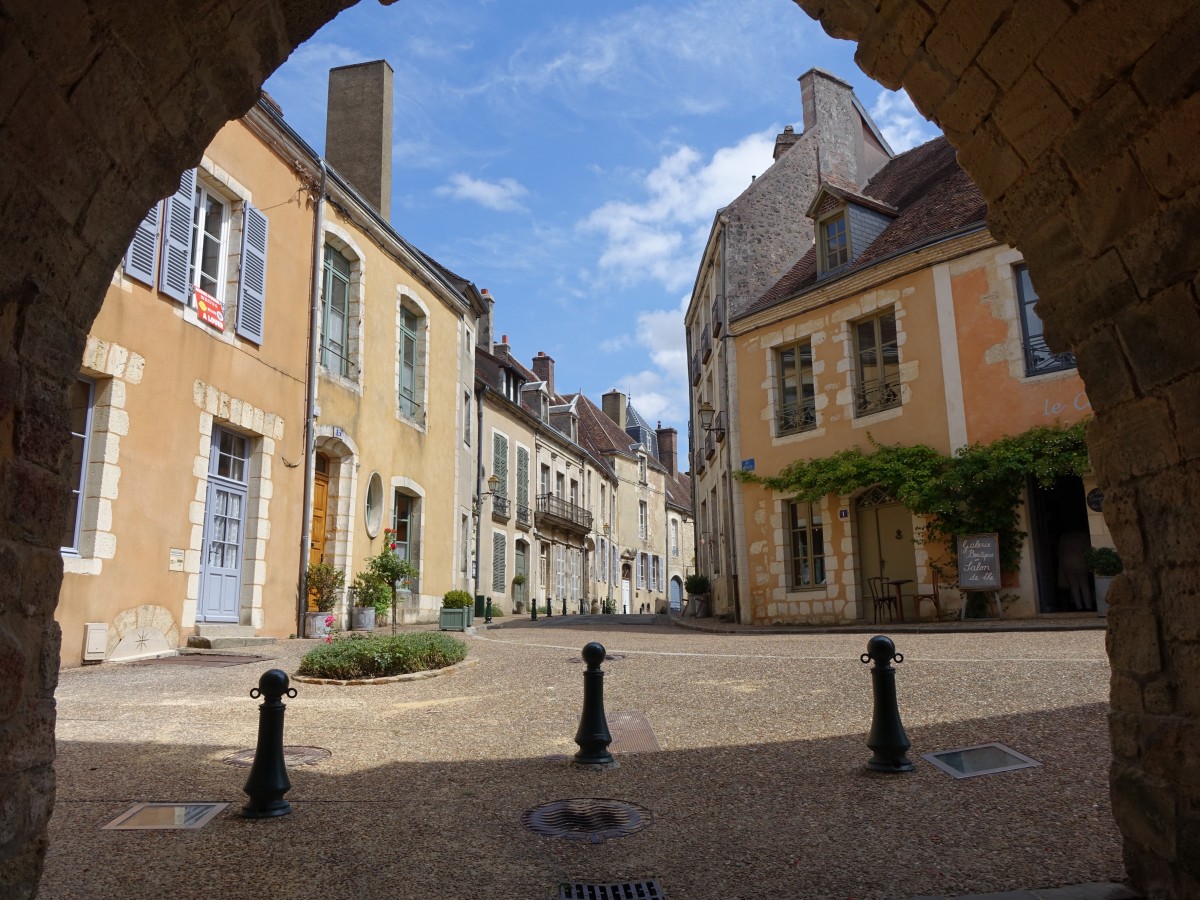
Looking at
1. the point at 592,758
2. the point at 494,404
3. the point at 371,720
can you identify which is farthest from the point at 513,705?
the point at 494,404

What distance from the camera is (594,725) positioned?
4.79m

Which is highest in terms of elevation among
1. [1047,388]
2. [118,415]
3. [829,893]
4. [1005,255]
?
[1005,255]

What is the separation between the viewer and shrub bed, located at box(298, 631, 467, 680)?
299 inches

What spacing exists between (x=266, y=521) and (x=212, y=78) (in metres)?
8.71

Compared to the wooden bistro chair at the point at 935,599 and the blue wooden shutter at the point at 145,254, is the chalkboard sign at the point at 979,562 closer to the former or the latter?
the wooden bistro chair at the point at 935,599

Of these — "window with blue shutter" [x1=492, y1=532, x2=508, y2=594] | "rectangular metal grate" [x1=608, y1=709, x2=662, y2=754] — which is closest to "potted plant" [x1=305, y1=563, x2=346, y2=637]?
"rectangular metal grate" [x1=608, y1=709, x2=662, y2=754]

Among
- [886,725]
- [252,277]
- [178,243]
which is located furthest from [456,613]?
[886,725]

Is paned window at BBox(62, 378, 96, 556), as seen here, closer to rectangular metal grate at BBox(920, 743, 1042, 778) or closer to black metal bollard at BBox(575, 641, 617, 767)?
black metal bollard at BBox(575, 641, 617, 767)

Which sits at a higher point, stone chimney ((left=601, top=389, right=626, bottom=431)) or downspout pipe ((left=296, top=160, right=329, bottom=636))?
stone chimney ((left=601, top=389, right=626, bottom=431))

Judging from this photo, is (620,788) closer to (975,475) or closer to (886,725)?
(886,725)

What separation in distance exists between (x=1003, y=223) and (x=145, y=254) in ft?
26.8

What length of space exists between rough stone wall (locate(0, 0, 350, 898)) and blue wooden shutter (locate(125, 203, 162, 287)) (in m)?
6.71

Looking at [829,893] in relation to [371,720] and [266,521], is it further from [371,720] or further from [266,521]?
[266,521]

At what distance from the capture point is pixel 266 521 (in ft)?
35.1
